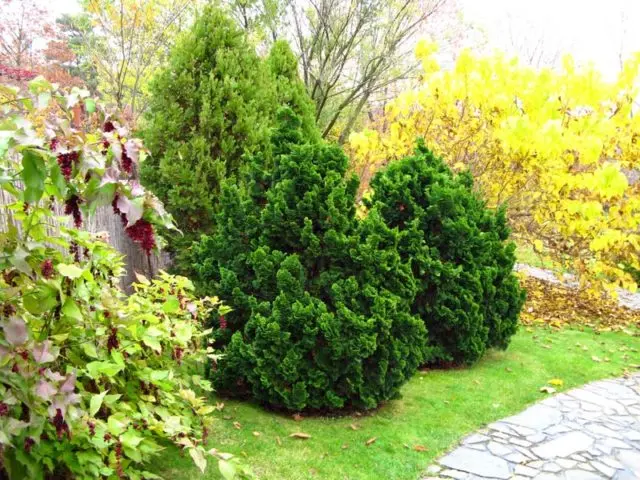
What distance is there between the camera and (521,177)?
7.84 m

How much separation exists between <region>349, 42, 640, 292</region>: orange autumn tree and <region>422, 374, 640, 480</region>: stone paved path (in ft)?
8.44

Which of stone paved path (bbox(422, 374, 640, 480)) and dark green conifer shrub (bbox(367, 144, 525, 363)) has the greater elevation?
dark green conifer shrub (bbox(367, 144, 525, 363))

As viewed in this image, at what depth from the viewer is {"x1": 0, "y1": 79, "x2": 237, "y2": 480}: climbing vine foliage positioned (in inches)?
65.6

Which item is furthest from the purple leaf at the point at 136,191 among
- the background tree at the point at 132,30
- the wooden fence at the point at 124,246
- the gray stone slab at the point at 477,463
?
the background tree at the point at 132,30

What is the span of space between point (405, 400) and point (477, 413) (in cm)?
58

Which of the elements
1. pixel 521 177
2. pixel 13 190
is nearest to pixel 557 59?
pixel 521 177

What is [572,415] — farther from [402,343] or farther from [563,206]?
[563,206]

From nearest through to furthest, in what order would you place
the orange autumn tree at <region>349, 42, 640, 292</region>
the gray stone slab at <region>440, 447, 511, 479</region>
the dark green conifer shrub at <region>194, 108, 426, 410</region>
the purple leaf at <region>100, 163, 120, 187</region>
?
the purple leaf at <region>100, 163, 120, 187</region> < the gray stone slab at <region>440, 447, 511, 479</region> < the dark green conifer shrub at <region>194, 108, 426, 410</region> < the orange autumn tree at <region>349, 42, 640, 292</region>

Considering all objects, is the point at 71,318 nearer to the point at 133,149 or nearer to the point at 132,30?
the point at 133,149

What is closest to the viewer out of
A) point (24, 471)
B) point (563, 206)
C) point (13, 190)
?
point (13, 190)

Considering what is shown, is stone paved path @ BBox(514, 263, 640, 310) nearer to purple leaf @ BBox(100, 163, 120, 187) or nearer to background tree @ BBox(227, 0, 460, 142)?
background tree @ BBox(227, 0, 460, 142)

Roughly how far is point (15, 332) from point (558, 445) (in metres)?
3.75

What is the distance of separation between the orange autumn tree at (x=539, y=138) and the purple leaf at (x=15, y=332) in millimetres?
5481

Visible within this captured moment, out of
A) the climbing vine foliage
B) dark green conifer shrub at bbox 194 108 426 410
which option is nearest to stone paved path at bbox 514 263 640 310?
dark green conifer shrub at bbox 194 108 426 410
